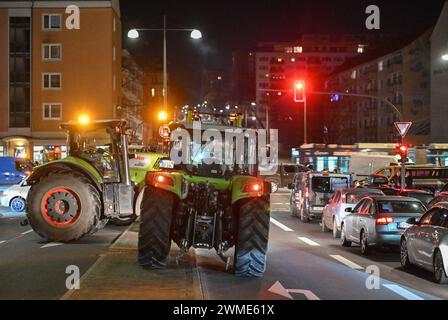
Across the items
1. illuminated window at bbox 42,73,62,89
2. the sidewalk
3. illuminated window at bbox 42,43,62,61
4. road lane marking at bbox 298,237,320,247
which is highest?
illuminated window at bbox 42,43,62,61

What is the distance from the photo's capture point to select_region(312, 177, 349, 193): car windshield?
26250mm

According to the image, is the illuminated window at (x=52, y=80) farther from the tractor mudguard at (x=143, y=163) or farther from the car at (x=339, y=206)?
the car at (x=339, y=206)

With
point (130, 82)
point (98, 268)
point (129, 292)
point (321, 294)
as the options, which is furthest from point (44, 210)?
point (130, 82)

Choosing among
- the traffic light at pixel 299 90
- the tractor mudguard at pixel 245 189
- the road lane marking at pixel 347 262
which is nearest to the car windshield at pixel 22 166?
the traffic light at pixel 299 90

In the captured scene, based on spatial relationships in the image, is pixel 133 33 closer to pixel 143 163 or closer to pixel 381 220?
pixel 143 163

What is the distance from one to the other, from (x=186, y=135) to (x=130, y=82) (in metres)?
66.8

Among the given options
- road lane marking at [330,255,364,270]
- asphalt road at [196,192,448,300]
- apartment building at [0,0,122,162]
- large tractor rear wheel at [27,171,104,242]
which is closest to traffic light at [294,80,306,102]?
asphalt road at [196,192,448,300]

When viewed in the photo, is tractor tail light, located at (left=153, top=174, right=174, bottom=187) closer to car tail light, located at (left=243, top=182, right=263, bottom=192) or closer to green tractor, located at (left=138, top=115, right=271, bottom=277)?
green tractor, located at (left=138, top=115, right=271, bottom=277)

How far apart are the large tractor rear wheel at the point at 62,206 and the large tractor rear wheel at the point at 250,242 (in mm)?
6006

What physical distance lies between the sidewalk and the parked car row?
14.3 feet

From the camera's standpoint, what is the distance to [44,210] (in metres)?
16.8

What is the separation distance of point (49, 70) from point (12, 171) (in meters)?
25.5

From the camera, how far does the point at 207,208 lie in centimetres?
1213

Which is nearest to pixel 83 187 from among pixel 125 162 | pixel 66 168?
pixel 66 168
